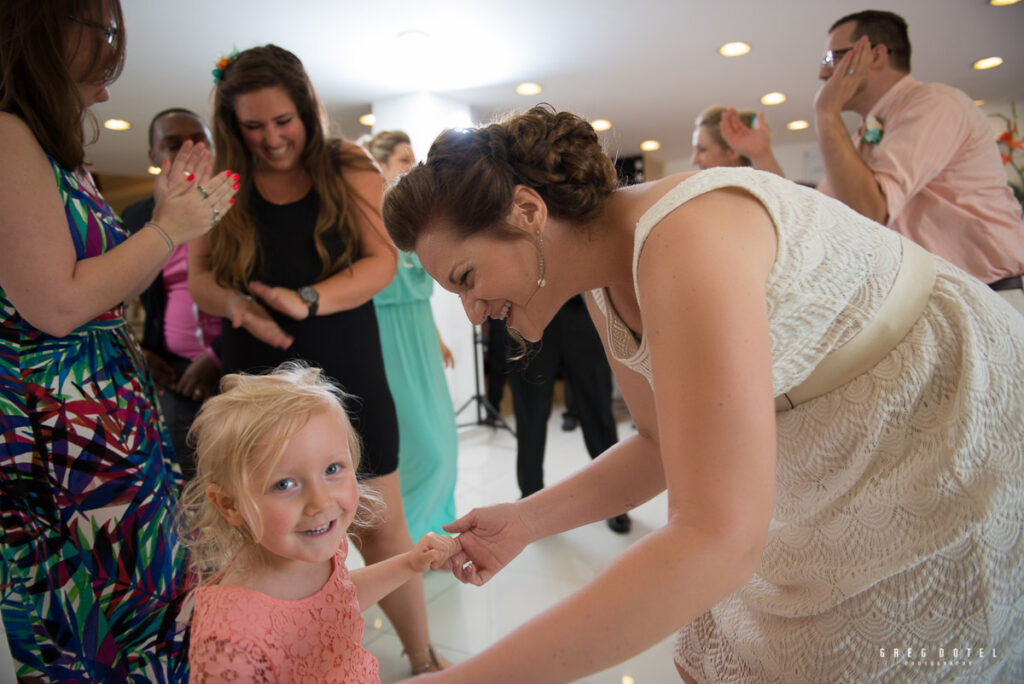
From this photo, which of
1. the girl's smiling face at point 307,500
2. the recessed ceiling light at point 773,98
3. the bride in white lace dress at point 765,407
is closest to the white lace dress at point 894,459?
the bride in white lace dress at point 765,407

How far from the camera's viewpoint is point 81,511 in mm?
995

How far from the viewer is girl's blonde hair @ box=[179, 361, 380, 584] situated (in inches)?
34.5

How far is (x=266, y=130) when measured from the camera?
4.98 feet

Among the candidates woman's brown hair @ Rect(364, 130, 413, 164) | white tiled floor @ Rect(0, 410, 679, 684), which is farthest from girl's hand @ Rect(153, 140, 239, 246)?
woman's brown hair @ Rect(364, 130, 413, 164)

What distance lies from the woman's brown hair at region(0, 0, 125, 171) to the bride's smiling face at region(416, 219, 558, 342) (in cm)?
58

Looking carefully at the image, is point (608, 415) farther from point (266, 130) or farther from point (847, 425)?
point (847, 425)

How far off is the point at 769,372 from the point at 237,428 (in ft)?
2.23

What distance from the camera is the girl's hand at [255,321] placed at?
4.77ft

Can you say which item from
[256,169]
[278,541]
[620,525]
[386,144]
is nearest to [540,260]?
[278,541]

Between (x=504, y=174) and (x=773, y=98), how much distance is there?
542cm

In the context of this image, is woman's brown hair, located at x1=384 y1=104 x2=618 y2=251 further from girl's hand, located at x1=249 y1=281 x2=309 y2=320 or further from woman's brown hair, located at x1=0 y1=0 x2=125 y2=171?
girl's hand, located at x1=249 y1=281 x2=309 y2=320

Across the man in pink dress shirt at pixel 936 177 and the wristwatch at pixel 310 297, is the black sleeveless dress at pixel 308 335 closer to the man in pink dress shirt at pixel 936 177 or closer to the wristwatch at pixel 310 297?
the wristwatch at pixel 310 297

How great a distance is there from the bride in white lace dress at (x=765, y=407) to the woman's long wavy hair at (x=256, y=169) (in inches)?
26.9

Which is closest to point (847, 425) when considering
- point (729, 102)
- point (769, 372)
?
point (769, 372)
